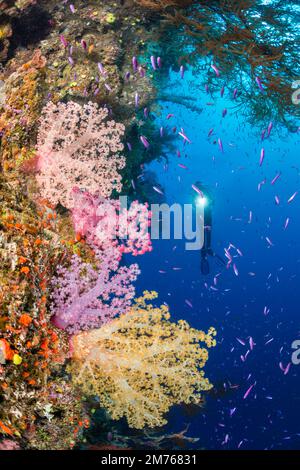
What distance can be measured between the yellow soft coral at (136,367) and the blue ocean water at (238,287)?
2.91 meters

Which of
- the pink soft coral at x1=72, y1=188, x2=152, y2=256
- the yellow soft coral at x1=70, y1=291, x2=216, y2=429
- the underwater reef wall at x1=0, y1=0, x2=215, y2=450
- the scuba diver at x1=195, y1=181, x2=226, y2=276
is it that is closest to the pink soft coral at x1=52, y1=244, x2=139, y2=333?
the underwater reef wall at x1=0, y1=0, x2=215, y2=450

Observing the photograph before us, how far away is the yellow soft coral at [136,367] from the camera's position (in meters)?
4.33

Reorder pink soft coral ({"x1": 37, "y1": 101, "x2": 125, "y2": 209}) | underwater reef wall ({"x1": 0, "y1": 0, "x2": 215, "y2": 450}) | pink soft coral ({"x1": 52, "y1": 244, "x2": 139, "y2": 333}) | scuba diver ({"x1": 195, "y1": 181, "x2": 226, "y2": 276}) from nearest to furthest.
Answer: underwater reef wall ({"x1": 0, "y1": 0, "x2": 215, "y2": 450})
pink soft coral ({"x1": 52, "y1": 244, "x2": 139, "y2": 333})
pink soft coral ({"x1": 37, "y1": 101, "x2": 125, "y2": 209})
scuba diver ({"x1": 195, "y1": 181, "x2": 226, "y2": 276})

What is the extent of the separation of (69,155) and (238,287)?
232 feet

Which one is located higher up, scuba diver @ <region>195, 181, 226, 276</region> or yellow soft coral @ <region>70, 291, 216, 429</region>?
yellow soft coral @ <region>70, 291, 216, 429</region>

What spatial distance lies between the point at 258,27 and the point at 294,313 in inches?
2327

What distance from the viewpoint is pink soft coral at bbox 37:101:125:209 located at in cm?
502

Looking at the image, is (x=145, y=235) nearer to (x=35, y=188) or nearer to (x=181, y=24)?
(x=35, y=188)

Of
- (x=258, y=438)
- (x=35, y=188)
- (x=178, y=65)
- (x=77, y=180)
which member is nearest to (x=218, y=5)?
(x=178, y=65)

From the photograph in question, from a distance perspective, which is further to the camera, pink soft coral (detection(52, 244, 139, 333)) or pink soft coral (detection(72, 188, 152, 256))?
pink soft coral (detection(72, 188, 152, 256))

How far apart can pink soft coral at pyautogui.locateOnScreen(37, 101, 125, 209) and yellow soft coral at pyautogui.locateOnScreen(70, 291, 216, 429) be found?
205 cm

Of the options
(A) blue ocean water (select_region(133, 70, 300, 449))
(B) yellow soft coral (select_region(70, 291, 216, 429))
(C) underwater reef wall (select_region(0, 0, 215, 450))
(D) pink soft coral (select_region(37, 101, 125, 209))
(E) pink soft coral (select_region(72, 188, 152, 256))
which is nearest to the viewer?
(C) underwater reef wall (select_region(0, 0, 215, 450))

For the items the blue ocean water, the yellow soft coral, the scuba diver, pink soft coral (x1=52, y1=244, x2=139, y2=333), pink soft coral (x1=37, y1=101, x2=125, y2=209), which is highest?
pink soft coral (x1=37, y1=101, x2=125, y2=209)

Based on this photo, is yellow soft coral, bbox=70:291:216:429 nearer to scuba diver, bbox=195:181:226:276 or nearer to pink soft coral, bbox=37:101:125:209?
pink soft coral, bbox=37:101:125:209
